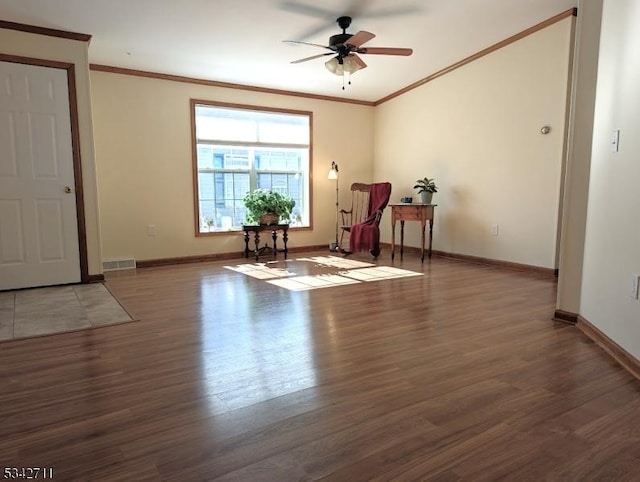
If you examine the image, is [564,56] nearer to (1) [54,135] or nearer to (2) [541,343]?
(2) [541,343]

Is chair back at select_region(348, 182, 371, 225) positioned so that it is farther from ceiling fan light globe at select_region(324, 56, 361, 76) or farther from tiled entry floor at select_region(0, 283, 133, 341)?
tiled entry floor at select_region(0, 283, 133, 341)

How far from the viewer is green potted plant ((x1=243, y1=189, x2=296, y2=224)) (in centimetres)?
562

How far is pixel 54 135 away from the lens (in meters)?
3.89

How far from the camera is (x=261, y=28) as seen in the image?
154 inches

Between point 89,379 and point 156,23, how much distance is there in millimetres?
3263

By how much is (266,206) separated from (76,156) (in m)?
2.37

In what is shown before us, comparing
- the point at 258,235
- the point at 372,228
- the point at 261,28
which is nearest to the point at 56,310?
the point at 258,235

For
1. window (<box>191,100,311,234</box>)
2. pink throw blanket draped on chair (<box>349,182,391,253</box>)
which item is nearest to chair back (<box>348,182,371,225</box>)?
pink throw blanket draped on chair (<box>349,182,391,253</box>)

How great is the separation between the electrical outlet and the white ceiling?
2.84m

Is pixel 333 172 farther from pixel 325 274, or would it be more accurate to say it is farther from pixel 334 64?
pixel 334 64

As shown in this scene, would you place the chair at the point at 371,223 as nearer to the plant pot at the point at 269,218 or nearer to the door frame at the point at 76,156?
the plant pot at the point at 269,218

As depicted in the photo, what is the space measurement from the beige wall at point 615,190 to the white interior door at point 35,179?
4469 mm

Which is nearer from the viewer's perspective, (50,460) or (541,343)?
(50,460)

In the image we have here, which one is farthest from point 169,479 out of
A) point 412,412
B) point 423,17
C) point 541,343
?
point 423,17
